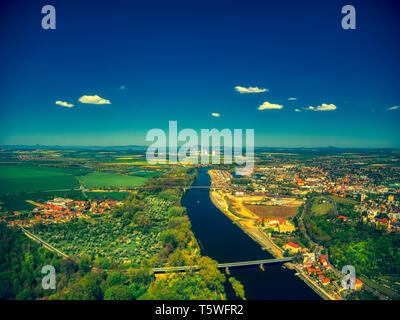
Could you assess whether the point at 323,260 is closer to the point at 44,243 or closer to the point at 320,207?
the point at 320,207

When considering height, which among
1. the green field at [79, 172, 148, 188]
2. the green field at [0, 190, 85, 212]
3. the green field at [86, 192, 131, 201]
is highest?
the green field at [79, 172, 148, 188]

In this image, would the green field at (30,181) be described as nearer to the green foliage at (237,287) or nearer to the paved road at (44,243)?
the paved road at (44,243)

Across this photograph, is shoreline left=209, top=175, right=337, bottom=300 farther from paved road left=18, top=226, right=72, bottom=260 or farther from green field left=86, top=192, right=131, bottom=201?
paved road left=18, top=226, right=72, bottom=260

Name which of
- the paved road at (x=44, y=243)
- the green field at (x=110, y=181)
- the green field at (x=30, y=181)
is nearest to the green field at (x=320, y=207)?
the paved road at (x=44, y=243)

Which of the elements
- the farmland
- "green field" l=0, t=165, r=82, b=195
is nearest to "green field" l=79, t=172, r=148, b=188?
"green field" l=0, t=165, r=82, b=195

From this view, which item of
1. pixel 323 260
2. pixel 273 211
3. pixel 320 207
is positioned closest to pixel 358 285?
pixel 323 260
